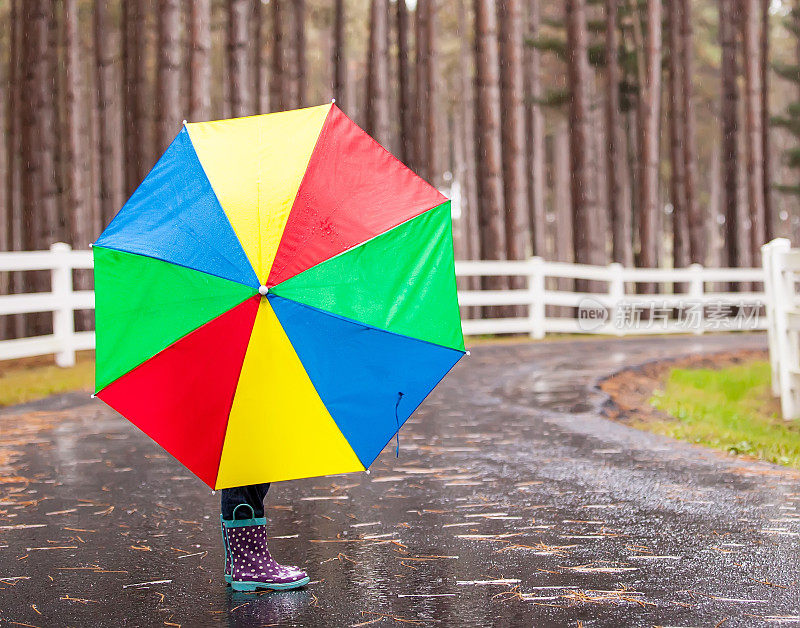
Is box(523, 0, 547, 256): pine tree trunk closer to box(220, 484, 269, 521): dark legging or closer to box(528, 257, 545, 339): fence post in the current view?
box(528, 257, 545, 339): fence post

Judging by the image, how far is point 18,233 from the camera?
29656 millimetres

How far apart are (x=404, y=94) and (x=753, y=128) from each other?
903 cm

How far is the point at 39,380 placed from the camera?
11844 mm

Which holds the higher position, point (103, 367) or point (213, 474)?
point (103, 367)

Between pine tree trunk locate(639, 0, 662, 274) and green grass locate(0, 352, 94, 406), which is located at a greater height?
pine tree trunk locate(639, 0, 662, 274)

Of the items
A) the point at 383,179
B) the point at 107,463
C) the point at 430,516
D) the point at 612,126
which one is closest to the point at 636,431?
the point at 430,516

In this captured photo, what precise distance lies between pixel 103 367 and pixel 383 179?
1.25m

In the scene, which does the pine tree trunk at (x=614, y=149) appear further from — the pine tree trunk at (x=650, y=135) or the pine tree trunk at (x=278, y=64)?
the pine tree trunk at (x=278, y=64)

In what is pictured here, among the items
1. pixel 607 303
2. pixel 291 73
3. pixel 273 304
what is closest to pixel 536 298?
pixel 607 303

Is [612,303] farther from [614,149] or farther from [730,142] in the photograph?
[614,149]

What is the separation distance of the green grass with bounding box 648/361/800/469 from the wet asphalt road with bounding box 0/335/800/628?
0.72 metres

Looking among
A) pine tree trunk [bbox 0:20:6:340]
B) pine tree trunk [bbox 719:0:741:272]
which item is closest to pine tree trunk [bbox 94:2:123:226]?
pine tree trunk [bbox 0:20:6:340]

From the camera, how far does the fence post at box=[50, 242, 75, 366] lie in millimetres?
13133

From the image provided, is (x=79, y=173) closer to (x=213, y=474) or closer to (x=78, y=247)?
(x=78, y=247)
